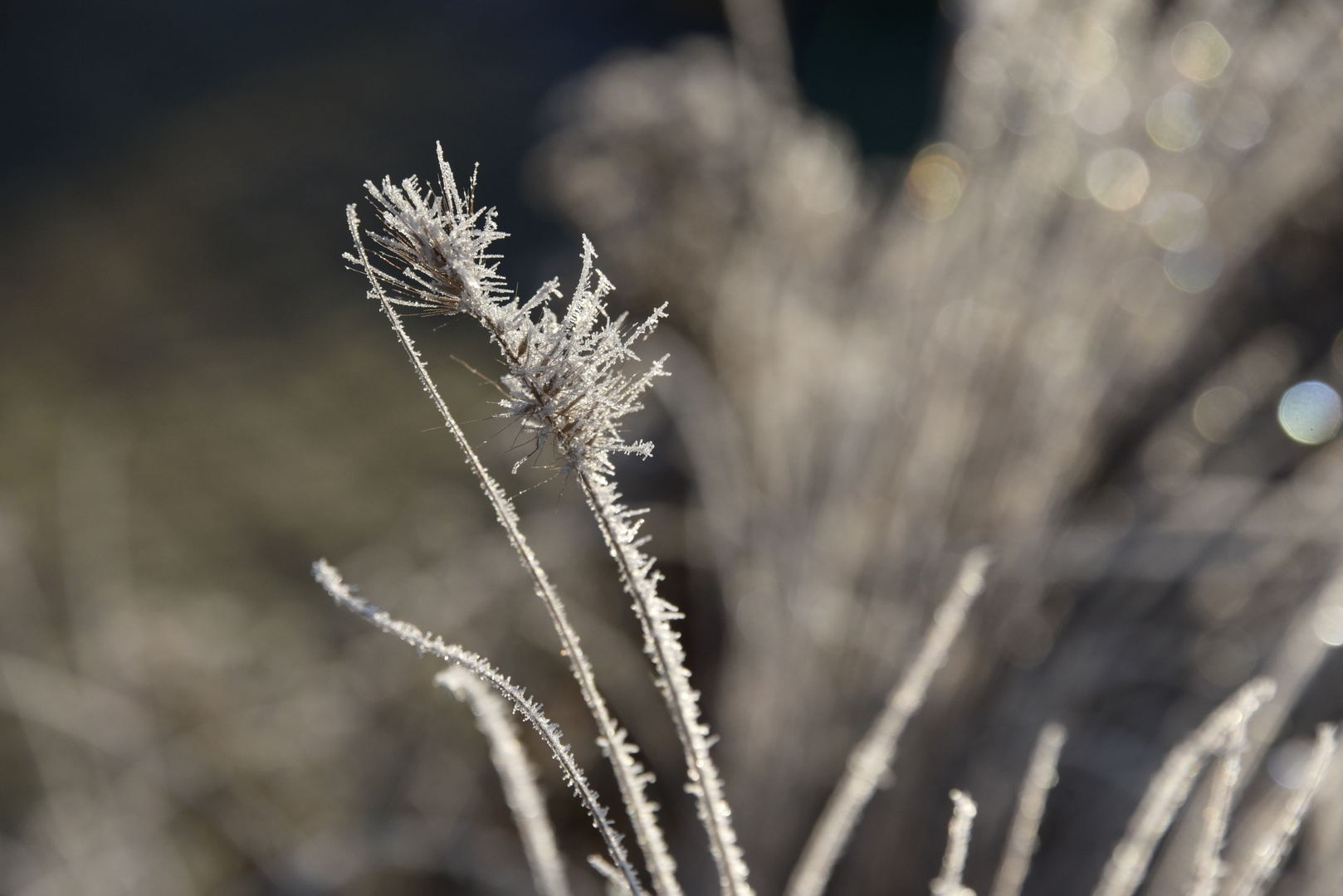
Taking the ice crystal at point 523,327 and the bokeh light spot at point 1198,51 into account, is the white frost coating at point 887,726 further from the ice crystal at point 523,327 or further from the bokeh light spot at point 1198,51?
the bokeh light spot at point 1198,51

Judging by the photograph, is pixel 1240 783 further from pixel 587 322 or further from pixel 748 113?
pixel 748 113

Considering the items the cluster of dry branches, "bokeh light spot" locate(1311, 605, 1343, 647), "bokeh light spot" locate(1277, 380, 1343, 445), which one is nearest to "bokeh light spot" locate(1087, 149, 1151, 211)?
the cluster of dry branches

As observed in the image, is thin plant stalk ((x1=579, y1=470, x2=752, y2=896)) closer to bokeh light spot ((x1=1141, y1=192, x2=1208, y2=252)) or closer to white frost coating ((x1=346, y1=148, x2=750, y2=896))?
white frost coating ((x1=346, y1=148, x2=750, y2=896))

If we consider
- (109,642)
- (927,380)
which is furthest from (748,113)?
(109,642)

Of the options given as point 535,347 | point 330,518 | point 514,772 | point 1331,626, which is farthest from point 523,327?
point 330,518

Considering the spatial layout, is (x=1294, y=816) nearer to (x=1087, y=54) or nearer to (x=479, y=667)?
(x=479, y=667)

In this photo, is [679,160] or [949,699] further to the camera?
[679,160]

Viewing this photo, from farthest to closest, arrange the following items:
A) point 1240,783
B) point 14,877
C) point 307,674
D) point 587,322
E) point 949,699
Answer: point 307,674 → point 14,877 → point 949,699 → point 1240,783 → point 587,322

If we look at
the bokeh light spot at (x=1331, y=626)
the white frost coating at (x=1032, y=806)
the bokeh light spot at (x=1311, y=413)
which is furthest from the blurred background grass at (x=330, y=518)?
the white frost coating at (x=1032, y=806)
